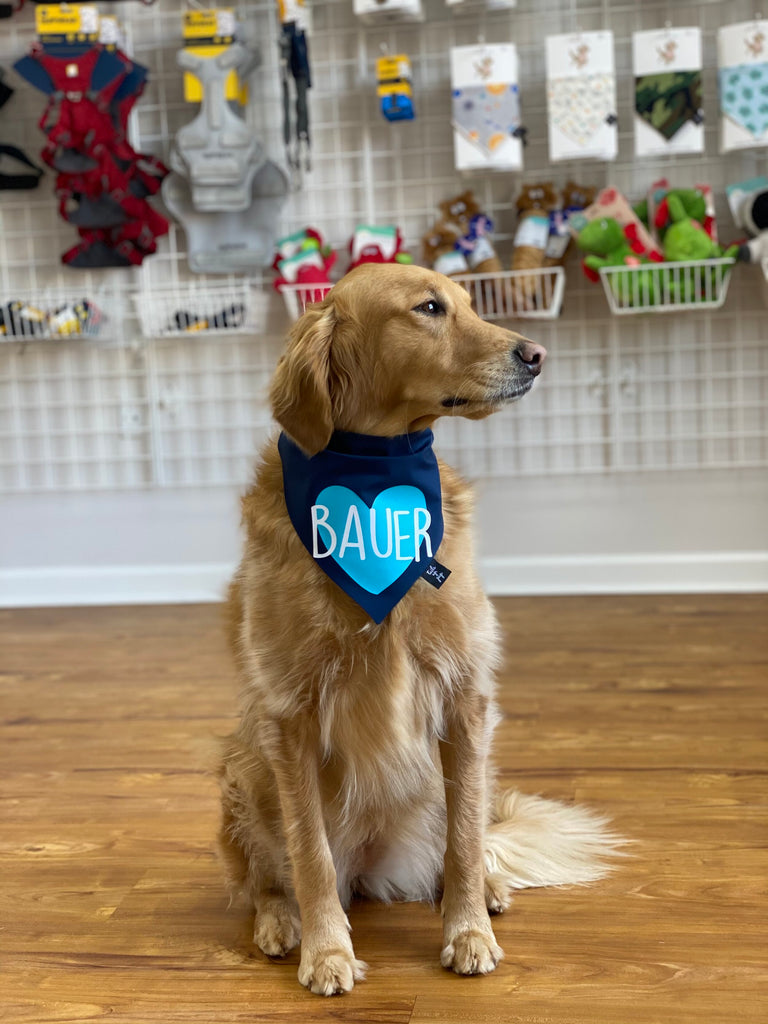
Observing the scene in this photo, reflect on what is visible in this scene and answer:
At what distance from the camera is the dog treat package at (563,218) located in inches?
131

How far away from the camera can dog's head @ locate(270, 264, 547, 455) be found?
138 centimetres

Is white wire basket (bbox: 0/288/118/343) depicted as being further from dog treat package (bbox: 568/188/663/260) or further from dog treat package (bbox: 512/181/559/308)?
dog treat package (bbox: 568/188/663/260)

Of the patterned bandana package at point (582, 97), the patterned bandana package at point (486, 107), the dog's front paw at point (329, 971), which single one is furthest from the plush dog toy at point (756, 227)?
the dog's front paw at point (329, 971)

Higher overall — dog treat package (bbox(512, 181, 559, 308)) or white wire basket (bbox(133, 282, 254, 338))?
dog treat package (bbox(512, 181, 559, 308))

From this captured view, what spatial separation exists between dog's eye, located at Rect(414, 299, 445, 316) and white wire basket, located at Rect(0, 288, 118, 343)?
2472 millimetres

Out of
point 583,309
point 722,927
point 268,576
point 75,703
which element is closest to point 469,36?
point 583,309

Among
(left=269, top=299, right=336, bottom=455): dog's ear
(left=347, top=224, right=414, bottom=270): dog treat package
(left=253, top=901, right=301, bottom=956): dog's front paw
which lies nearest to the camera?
(left=269, top=299, right=336, bottom=455): dog's ear

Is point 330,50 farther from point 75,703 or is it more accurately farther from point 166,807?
point 166,807

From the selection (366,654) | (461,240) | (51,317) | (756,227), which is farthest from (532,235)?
(366,654)

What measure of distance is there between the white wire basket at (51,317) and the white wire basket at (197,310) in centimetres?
15

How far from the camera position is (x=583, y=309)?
11.7 ft

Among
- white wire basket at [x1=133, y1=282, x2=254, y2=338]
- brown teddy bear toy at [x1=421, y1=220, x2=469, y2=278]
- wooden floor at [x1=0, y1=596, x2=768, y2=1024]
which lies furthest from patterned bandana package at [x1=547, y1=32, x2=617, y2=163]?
wooden floor at [x1=0, y1=596, x2=768, y2=1024]

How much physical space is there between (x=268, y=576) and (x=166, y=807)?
827mm

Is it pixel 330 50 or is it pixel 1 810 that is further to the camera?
pixel 330 50
